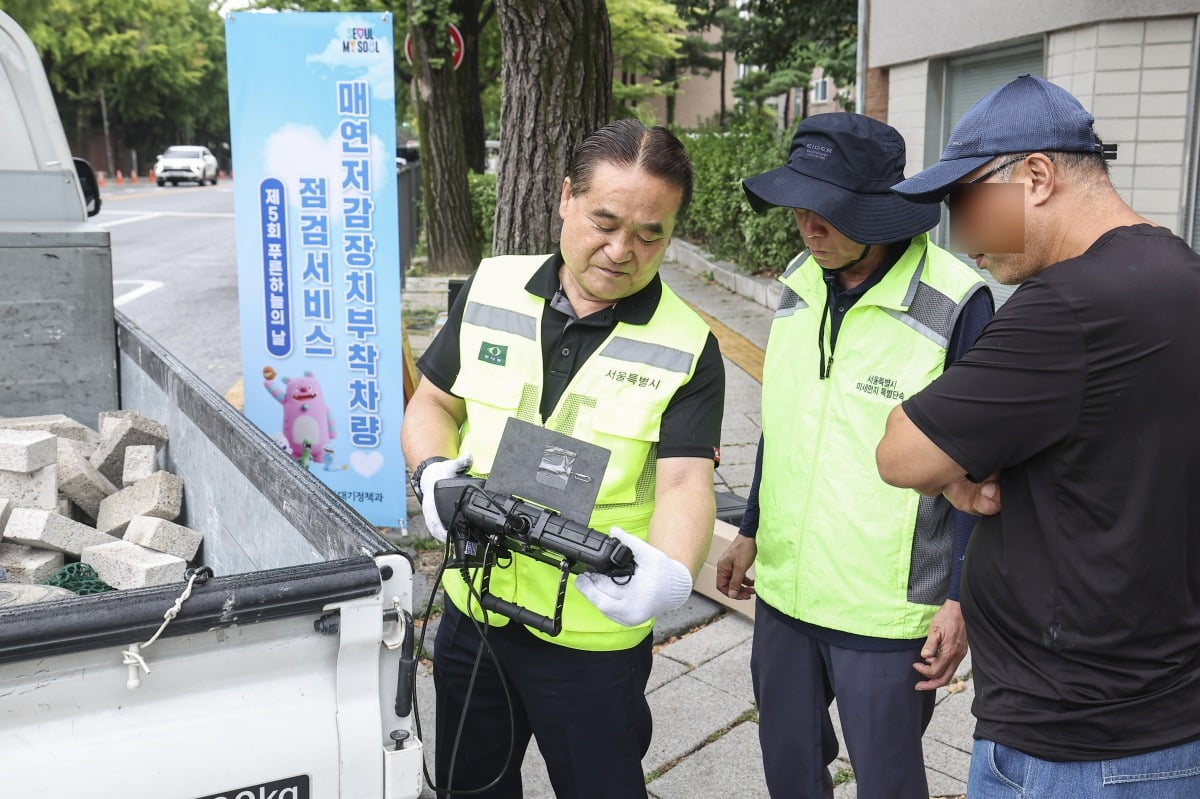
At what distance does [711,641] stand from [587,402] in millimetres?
2355

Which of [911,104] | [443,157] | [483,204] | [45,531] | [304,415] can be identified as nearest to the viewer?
[45,531]

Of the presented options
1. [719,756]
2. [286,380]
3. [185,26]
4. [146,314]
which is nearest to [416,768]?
[719,756]

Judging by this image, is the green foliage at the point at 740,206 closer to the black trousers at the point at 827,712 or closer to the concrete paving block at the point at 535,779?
the concrete paving block at the point at 535,779

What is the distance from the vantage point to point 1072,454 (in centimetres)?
163

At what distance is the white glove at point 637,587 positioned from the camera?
195 cm

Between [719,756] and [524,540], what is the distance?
1880mm

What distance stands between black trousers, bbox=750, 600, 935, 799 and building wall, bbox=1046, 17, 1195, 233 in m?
5.51

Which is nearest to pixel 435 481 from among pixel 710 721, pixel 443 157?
pixel 710 721

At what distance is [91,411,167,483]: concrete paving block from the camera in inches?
133

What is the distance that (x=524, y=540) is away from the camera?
1926 mm

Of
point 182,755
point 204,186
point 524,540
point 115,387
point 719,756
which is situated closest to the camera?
point 182,755

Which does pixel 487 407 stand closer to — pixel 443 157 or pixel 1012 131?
pixel 1012 131

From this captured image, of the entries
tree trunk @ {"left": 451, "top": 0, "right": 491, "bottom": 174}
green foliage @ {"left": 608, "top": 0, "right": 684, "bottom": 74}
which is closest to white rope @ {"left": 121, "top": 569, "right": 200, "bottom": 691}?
tree trunk @ {"left": 451, "top": 0, "right": 491, "bottom": 174}

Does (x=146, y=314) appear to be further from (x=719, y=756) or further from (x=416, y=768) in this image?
(x=416, y=768)
